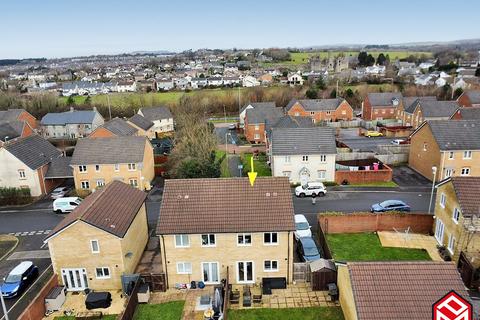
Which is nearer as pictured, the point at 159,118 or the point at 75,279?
the point at 75,279

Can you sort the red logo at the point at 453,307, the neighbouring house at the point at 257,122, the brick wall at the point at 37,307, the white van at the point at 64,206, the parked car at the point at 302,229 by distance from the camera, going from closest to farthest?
the red logo at the point at 453,307, the brick wall at the point at 37,307, the parked car at the point at 302,229, the white van at the point at 64,206, the neighbouring house at the point at 257,122

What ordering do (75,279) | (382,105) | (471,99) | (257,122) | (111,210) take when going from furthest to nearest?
(382,105) → (471,99) → (257,122) → (111,210) → (75,279)

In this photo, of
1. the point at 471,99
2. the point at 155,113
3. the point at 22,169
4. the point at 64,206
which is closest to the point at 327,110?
the point at 471,99

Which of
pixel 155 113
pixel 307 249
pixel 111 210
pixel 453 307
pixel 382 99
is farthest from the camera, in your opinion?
pixel 382 99

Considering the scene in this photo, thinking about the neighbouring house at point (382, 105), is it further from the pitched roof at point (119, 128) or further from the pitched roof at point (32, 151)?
the pitched roof at point (32, 151)

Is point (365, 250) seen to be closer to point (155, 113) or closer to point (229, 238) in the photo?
point (229, 238)

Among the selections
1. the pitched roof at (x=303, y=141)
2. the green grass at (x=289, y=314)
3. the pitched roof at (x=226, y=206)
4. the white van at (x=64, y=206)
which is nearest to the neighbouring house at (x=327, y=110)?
the pitched roof at (x=303, y=141)

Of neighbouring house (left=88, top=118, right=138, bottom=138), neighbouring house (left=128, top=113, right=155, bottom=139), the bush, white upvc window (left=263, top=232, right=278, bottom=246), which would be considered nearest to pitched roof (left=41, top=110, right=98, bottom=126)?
neighbouring house (left=128, top=113, right=155, bottom=139)

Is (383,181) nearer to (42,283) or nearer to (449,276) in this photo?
(449,276)
